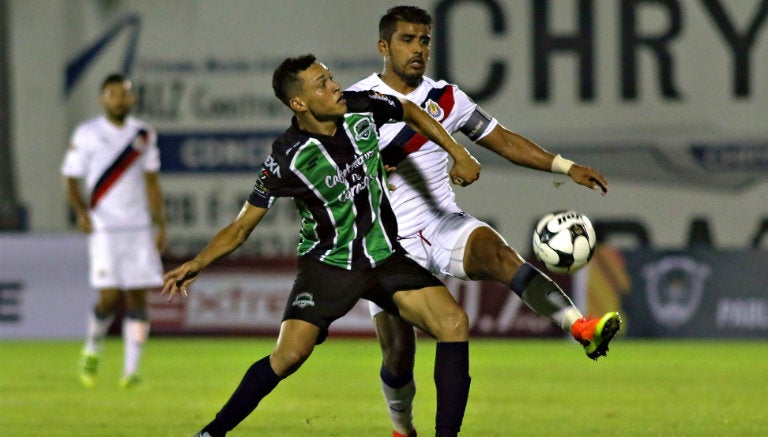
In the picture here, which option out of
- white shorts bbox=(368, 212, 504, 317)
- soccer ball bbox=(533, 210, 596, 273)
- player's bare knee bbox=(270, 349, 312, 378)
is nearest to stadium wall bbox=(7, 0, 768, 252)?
white shorts bbox=(368, 212, 504, 317)

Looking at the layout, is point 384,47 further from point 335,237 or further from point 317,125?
point 335,237

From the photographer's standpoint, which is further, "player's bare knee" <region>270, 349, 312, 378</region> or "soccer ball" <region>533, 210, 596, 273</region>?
"soccer ball" <region>533, 210, 596, 273</region>

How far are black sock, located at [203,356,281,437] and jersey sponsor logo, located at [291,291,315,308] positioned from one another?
0.28 meters

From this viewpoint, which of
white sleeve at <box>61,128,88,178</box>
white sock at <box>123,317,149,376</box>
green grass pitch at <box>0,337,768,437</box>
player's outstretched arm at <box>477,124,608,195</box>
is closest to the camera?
player's outstretched arm at <box>477,124,608,195</box>

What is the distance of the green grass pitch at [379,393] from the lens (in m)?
8.63

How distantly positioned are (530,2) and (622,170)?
2263 mm

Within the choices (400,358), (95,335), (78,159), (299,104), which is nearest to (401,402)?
(400,358)

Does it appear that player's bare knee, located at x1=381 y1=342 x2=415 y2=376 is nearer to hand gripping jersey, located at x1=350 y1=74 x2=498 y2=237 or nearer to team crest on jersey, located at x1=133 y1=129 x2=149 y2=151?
hand gripping jersey, located at x1=350 y1=74 x2=498 y2=237

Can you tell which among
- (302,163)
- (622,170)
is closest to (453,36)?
(622,170)

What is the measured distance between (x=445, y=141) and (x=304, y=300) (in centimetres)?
91

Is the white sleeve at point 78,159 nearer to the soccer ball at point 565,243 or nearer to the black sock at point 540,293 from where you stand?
the soccer ball at point 565,243

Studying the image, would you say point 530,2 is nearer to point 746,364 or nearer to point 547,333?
point 547,333

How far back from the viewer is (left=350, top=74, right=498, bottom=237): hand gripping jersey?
24.1 feet

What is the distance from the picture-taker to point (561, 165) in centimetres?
706
